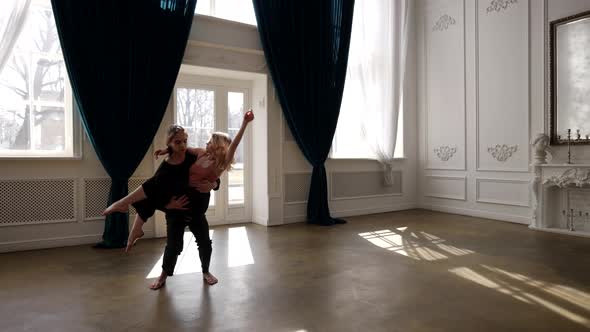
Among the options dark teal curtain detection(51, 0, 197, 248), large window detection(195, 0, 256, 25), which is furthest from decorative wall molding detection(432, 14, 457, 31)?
dark teal curtain detection(51, 0, 197, 248)

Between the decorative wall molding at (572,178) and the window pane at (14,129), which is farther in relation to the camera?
the decorative wall molding at (572,178)

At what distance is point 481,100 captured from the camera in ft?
20.7

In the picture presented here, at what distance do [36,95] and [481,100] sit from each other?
6142mm

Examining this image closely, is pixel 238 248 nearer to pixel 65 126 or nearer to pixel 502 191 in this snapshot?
pixel 65 126

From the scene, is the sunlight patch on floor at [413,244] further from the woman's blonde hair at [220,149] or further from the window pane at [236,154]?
the woman's blonde hair at [220,149]

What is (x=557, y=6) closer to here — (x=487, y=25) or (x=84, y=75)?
(x=487, y=25)

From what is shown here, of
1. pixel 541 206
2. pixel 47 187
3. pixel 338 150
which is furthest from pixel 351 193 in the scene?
pixel 47 187

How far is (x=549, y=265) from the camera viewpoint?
3.56 meters

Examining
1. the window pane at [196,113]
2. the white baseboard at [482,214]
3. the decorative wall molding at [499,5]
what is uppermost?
the decorative wall molding at [499,5]

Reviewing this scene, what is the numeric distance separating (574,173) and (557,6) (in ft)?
7.42

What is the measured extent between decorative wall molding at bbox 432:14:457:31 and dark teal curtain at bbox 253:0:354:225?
1803 mm

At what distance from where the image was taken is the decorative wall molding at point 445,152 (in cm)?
678

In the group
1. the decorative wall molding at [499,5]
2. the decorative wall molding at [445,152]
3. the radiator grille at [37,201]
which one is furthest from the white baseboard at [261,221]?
the decorative wall molding at [499,5]

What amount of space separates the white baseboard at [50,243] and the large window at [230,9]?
315cm
